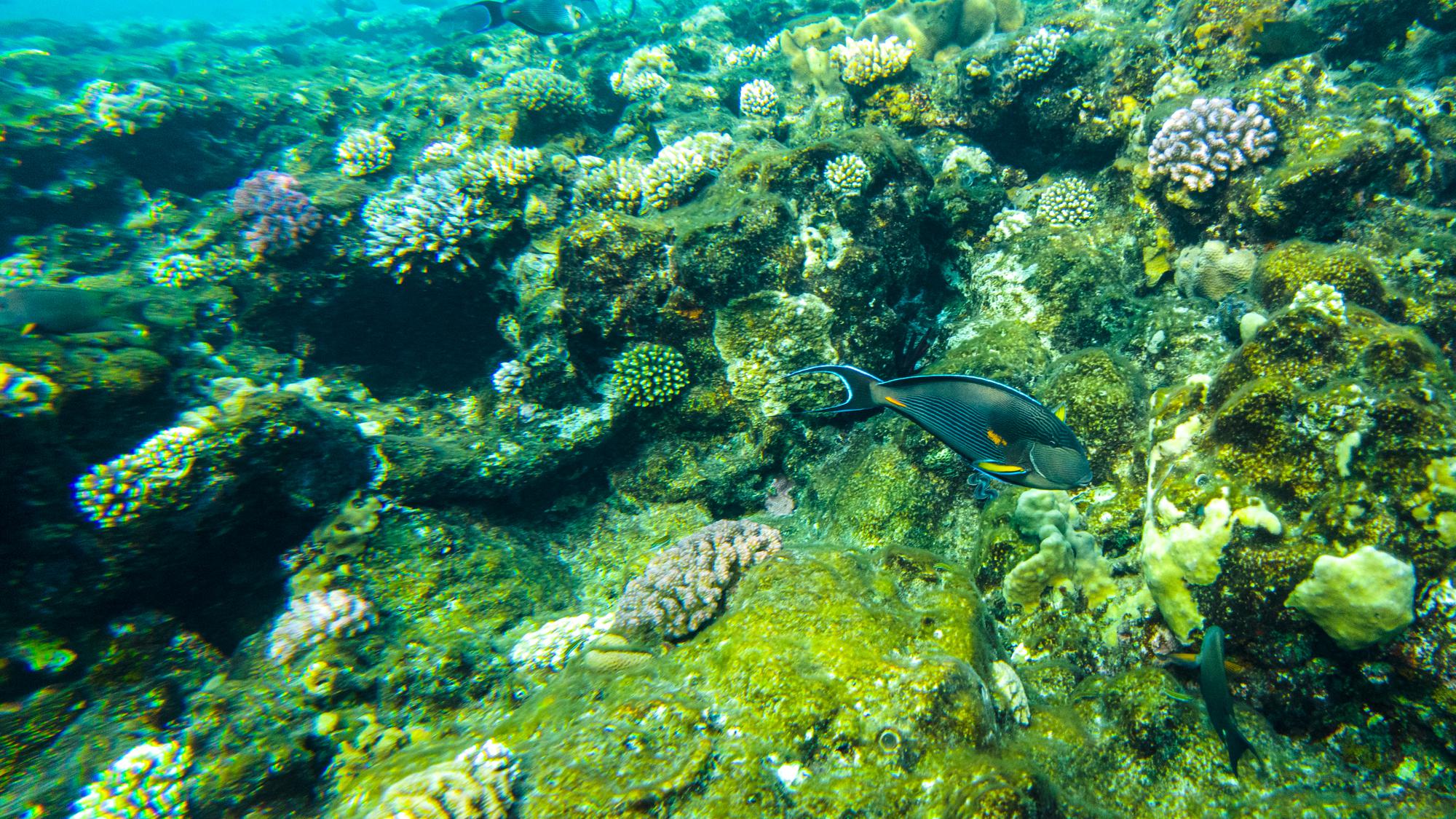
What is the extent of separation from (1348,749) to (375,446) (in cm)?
632

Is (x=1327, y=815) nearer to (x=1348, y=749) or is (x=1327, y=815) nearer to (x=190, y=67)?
(x=1348, y=749)

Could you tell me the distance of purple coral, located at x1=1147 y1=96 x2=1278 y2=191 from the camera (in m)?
4.09

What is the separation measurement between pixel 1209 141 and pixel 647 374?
200 inches

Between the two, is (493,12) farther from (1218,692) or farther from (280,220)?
(1218,692)

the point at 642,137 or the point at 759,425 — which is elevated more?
the point at 642,137

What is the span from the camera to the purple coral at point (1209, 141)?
4.09 meters

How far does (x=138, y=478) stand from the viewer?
134 inches

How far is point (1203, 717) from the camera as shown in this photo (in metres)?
2.37

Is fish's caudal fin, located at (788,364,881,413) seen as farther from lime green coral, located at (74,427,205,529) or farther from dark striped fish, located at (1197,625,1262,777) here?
lime green coral, located at (74,427,205,529)

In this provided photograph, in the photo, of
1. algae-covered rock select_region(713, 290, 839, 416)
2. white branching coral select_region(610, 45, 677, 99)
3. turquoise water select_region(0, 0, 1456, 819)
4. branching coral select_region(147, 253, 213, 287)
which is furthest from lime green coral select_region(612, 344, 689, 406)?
white branching coral select_region(610, 45, 677, 99)

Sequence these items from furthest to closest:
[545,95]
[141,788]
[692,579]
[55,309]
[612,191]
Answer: [545,95], [612,191], [55,309], [692,579], [141,788]

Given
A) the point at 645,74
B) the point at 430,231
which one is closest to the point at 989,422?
the point at 430,231

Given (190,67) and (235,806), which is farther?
(190,67)

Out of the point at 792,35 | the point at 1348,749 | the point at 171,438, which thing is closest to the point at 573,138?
the point at 792,35
